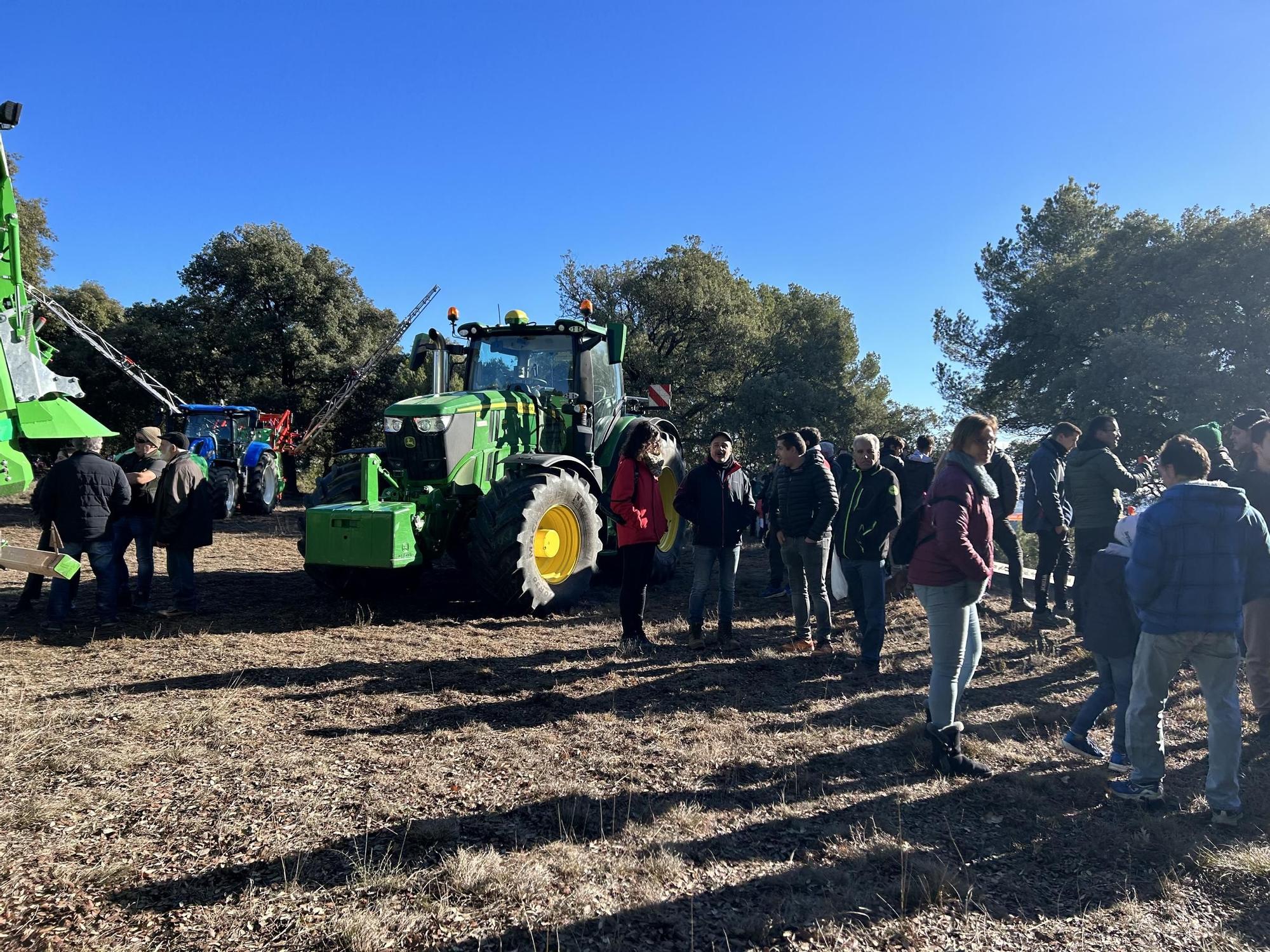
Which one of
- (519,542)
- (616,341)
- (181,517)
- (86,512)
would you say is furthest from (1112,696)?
(86,512)

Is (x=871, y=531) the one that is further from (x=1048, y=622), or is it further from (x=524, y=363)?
(x=524, y=363)

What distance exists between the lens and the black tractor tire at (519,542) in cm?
608

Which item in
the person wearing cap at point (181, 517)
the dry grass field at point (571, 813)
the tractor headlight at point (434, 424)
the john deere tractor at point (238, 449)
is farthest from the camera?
the john deere tractor at point (238, 449)

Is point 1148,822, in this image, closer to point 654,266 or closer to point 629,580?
point 629,580

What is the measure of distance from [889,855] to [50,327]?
27.4m

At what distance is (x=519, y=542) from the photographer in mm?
6035

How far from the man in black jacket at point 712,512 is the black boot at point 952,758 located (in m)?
2.30

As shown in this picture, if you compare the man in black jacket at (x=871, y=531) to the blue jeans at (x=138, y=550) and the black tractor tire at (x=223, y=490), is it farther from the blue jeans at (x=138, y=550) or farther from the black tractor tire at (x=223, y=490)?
the black tractor tire at (x=223, y=490)

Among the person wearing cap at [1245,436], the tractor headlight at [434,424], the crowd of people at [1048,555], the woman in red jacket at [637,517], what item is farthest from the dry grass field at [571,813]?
the tractor headlight at [434,424]

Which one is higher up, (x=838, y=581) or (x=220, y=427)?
(x=220, y=427)

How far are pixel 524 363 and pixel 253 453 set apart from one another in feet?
34.9

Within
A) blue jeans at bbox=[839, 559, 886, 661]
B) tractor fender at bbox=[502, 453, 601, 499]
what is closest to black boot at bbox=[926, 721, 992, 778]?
blue jeans at bbox=[839, 559, 886, 661]

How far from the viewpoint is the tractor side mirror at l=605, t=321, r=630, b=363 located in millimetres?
A: 7375

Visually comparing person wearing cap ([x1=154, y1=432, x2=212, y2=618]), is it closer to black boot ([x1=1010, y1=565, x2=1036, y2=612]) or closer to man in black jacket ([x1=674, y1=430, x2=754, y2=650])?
man in black jacket ([x1=674, y1=430, x2=754, y2=650])
